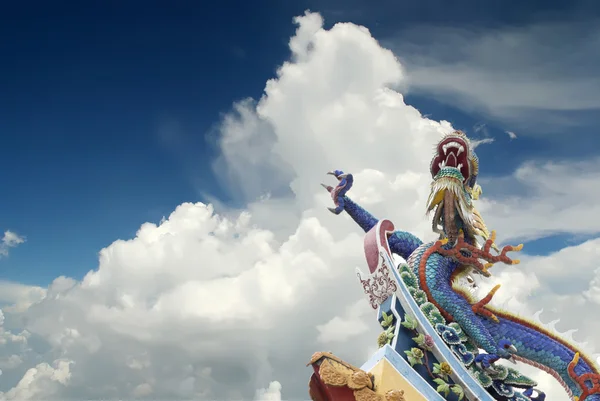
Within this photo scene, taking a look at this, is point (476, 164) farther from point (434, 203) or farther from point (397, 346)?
point (397, 346)

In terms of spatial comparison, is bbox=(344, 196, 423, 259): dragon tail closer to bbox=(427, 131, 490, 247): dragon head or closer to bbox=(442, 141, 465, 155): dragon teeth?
bbox=(427, 131, 490, 247): dragon head

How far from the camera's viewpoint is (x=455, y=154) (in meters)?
11.9

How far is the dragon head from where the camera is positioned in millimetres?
11414

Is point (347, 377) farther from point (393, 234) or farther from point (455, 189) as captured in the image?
point (455, 189)

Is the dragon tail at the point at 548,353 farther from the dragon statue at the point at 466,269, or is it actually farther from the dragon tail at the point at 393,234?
the dragon tail at the point at 393,234

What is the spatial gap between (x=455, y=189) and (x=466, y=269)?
152 centimetres

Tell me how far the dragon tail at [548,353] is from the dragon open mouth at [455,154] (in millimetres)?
2750

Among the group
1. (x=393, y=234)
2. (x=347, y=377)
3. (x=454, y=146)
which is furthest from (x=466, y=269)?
(x=347, y=377)

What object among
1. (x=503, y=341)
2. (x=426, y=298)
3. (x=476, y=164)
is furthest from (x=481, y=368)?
(x=476, y=164)

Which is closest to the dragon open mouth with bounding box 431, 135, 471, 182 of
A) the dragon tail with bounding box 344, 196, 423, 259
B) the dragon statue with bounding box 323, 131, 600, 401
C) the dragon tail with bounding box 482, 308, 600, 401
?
the dragon statue with bounding box 323, 131, 600, 401

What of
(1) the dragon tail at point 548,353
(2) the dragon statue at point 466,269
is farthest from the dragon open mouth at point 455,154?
(1) the dragon tail at point 548,353

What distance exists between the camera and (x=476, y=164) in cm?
1203

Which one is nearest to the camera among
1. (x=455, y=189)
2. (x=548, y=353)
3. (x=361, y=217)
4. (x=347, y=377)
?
(x=347, y=377)

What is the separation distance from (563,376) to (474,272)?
233 centimetres
